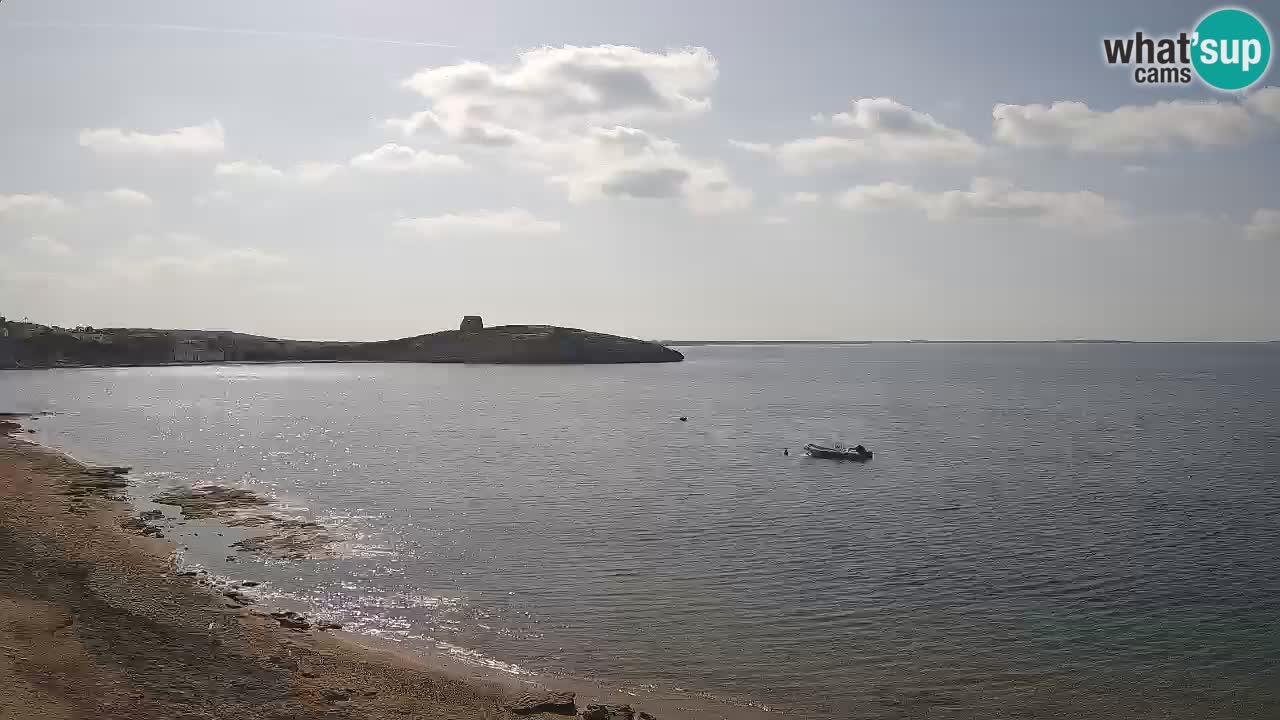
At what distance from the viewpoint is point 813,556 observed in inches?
1409

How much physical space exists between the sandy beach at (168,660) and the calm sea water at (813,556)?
330 cm

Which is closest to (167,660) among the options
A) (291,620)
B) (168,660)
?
(168,660)

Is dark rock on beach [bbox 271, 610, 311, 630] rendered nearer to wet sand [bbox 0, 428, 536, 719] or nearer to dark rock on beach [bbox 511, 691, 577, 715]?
wet sand [bbox 0, 428, 536, 719]

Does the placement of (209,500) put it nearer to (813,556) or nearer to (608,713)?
(813,556)

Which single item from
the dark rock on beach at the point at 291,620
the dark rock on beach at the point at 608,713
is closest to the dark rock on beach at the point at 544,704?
the dark rock on beach at the point at 608,713

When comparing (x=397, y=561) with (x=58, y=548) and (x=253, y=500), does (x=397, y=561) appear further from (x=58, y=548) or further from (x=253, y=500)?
(x=253, y=500)

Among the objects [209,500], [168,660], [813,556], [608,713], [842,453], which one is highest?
[168,660]

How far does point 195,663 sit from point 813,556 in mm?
24501

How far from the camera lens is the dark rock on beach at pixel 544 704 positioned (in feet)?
64.7

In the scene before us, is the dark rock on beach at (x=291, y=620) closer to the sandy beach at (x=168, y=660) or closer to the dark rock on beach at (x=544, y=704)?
the sandy beach at (x=168, y=660)

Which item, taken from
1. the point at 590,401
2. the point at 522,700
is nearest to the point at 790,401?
the point at 590,401

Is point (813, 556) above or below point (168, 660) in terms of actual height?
below

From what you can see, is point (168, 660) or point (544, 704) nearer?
point (544, 704)

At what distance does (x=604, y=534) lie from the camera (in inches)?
1582
